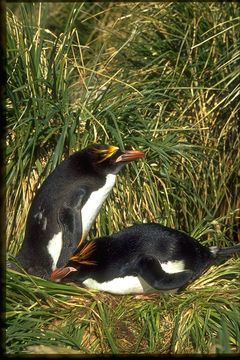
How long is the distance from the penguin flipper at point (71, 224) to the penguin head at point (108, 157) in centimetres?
15

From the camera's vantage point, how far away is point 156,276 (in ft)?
13.8

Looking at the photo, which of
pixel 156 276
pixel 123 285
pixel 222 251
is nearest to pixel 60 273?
pixel 123 285

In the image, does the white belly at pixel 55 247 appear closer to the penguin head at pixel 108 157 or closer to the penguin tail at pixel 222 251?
the penguin head at pixel 108 157

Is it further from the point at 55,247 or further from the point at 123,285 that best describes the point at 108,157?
the point at 123,285

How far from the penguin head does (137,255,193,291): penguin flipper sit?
1.44 ft

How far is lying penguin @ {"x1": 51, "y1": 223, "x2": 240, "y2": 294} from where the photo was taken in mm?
4289

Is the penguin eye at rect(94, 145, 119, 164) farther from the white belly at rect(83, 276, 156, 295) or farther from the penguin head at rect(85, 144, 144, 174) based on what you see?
the white belly at rect(83, 276, 156, 295)

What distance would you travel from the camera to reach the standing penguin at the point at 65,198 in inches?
170

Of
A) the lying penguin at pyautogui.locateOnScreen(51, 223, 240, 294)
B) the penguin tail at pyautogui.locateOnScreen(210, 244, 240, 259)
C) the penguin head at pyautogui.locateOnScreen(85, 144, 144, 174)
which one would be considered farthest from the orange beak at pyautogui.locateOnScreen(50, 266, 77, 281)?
the penguin tail at pyautogui.locateOnScreen(210, 244, 240, 259)

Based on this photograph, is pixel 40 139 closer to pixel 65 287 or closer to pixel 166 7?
pixel 65 287

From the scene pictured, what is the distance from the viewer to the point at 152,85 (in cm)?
562

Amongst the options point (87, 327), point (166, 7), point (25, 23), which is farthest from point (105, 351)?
point (166, 7)

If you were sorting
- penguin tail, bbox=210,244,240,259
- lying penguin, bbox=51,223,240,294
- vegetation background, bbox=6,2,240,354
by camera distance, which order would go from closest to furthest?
vegetation background, bbox=6,2,240,354, lying penguin, bbox=51,223,240,294, penguin tail, bbox=210,244,240,259

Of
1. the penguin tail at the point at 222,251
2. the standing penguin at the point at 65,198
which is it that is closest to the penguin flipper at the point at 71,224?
the standing penguin at the point at 65,198
